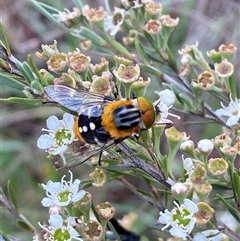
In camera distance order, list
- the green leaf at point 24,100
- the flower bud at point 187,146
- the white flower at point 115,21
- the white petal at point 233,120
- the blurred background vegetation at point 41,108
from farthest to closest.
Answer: the blurred background vegetation at point 41,108 < the white flower at point 115,21 < the white petal at point 233,120 < the flower bud at point 187,146 < the green leaf at point 24,100

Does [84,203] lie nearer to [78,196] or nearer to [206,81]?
[78,196]

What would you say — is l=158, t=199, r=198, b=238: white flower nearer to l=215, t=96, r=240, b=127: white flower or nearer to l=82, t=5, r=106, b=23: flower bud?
l=215, t=96, r=240, b=127: white flower

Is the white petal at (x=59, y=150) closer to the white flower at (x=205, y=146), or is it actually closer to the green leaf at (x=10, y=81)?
the green leaf at (x=10, y=81)

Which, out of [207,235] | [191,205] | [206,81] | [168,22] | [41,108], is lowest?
[41,108]

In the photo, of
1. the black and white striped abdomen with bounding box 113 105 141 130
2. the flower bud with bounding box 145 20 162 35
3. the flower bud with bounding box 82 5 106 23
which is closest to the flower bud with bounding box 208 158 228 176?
the black and white striped abdomen with bounding box 113 105 141 130

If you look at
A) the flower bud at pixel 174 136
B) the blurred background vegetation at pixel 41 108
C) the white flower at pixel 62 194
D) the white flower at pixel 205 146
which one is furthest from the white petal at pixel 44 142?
the blurred background vegetation at pixel 41 108

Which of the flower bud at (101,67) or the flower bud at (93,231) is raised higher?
the flower bud at (101,67)

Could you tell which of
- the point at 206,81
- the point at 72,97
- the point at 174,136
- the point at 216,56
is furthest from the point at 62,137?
the point at 216,56
